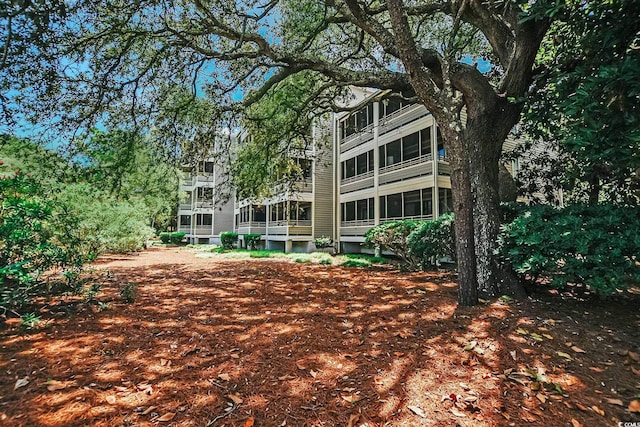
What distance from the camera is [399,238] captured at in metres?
10.1

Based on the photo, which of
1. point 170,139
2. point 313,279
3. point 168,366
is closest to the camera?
point 168,366

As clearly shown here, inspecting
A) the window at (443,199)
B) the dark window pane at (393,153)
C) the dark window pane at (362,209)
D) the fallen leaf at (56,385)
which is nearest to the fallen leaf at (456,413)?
the fallen leaf at (56,385)

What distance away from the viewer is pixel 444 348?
3439 mm

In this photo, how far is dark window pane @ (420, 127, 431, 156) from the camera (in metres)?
16.0

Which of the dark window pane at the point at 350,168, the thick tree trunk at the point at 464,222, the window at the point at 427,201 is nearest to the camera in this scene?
the thick tree trunk at the point at 464,222

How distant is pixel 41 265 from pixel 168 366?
2.93 meters

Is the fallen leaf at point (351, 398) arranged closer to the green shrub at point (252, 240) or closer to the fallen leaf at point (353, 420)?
the fallen leaf at point (353, 420)

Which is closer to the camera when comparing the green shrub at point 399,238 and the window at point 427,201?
the green shrub at point 399,238

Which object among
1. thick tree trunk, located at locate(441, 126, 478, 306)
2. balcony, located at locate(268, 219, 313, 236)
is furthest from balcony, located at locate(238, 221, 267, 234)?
thick tree trunk, located at locate(441, 126, 478, 306)

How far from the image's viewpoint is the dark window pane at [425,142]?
16016mm

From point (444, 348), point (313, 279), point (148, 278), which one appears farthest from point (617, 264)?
point (148, 278)

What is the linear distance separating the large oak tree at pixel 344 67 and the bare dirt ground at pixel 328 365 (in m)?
1.18

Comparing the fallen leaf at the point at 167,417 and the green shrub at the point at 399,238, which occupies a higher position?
the green shrub at the point at 399,238

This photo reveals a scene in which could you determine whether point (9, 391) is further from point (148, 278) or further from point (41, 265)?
point (148, 278)
